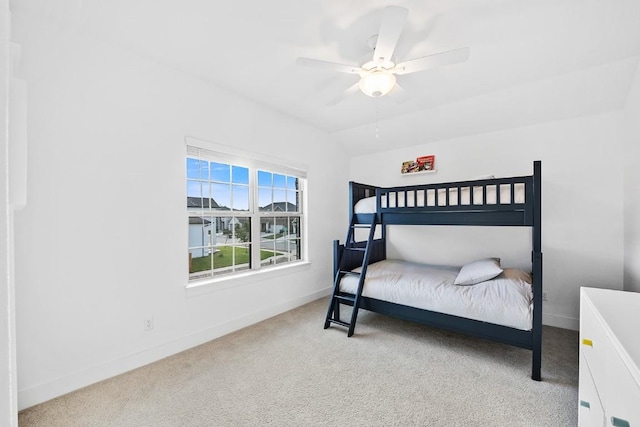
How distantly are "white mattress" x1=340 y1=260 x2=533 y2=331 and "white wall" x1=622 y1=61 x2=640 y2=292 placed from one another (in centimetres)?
77

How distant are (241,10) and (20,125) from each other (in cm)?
134

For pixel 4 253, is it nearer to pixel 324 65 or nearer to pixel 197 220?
pixel 324 65

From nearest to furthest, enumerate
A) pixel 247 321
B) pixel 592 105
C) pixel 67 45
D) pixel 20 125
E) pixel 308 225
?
pixel 20 125, pixel 67 45, pixel 592 105, pixel 247 321, pixel 308 225

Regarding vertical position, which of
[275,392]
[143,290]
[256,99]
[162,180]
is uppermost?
[256,99]

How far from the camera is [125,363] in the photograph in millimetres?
2174

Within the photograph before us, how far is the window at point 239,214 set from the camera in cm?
279

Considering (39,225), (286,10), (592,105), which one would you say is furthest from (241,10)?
(592,105)

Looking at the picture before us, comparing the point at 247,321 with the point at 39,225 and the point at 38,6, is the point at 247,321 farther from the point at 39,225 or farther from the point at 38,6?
the point at 38,6

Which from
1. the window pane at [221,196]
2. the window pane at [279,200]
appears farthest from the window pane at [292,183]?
the window pane at [221,196]

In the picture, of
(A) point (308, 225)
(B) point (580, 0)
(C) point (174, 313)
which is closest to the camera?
(B) point (580, 0)

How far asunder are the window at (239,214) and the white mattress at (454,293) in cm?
101

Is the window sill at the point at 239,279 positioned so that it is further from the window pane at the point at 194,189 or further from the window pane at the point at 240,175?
the window pane at the point at 240,175

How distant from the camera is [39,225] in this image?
184cm

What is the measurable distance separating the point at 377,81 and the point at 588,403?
86.6 inches
